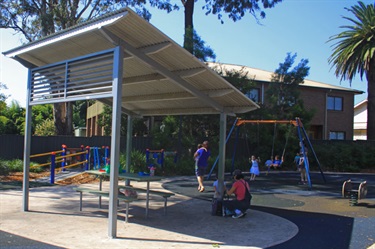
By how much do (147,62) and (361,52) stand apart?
2747 cm

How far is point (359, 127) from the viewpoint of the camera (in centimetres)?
5066

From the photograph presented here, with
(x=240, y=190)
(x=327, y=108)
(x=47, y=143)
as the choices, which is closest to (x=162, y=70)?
(x=240, y=190)

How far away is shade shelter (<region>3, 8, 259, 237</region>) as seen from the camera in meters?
6.74

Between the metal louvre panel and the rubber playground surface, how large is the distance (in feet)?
8.59

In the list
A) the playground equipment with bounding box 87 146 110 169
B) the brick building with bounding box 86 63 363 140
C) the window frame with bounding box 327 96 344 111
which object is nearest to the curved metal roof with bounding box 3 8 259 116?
the playground equipment with bounding box 87 146 110 169

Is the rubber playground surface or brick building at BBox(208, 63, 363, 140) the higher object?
brick building at BBox(208, 63, 363, 140)

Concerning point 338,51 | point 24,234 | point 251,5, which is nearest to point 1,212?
point 24,234

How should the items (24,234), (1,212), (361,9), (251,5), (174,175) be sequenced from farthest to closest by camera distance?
1. (361,9)
2. (251,5)
3. (174,175)
4. (1,212)
5. (24,234)

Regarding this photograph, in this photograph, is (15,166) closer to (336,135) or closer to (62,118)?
(62,118)

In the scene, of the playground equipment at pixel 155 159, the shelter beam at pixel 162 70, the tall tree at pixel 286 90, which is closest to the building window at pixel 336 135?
the tall tree at pixel 286 90

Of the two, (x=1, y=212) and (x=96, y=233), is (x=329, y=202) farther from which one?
(x=1, y=212)

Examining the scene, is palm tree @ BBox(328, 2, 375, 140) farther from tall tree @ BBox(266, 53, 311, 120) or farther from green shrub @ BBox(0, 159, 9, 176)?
green shrub @ BBox(0, 159, 9, 176)

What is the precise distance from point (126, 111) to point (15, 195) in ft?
13.3

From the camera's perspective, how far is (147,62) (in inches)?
296
